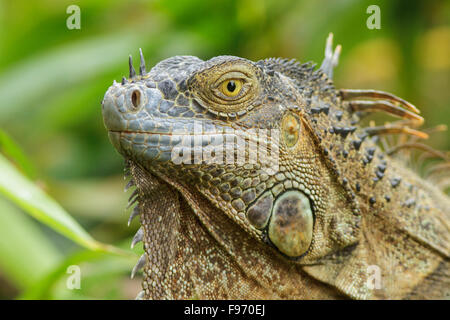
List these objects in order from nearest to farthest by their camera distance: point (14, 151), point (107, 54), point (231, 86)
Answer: point (231, 86) → point (14, 151) → point (107, 54)

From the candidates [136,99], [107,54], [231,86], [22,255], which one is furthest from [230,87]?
[107,54]

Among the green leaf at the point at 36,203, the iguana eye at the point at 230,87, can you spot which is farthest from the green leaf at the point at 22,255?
the iguana eye at the point at 230,87

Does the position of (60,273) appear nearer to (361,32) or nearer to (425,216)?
(425,216)

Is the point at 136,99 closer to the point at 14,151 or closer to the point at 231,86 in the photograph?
the point at 231,86

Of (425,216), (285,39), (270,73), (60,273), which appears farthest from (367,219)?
(285,39)

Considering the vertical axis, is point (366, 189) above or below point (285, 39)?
below

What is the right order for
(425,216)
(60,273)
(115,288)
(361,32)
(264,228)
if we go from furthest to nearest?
(361,32) → (115,288) → (60,273) → (425,216) → (264,228)
